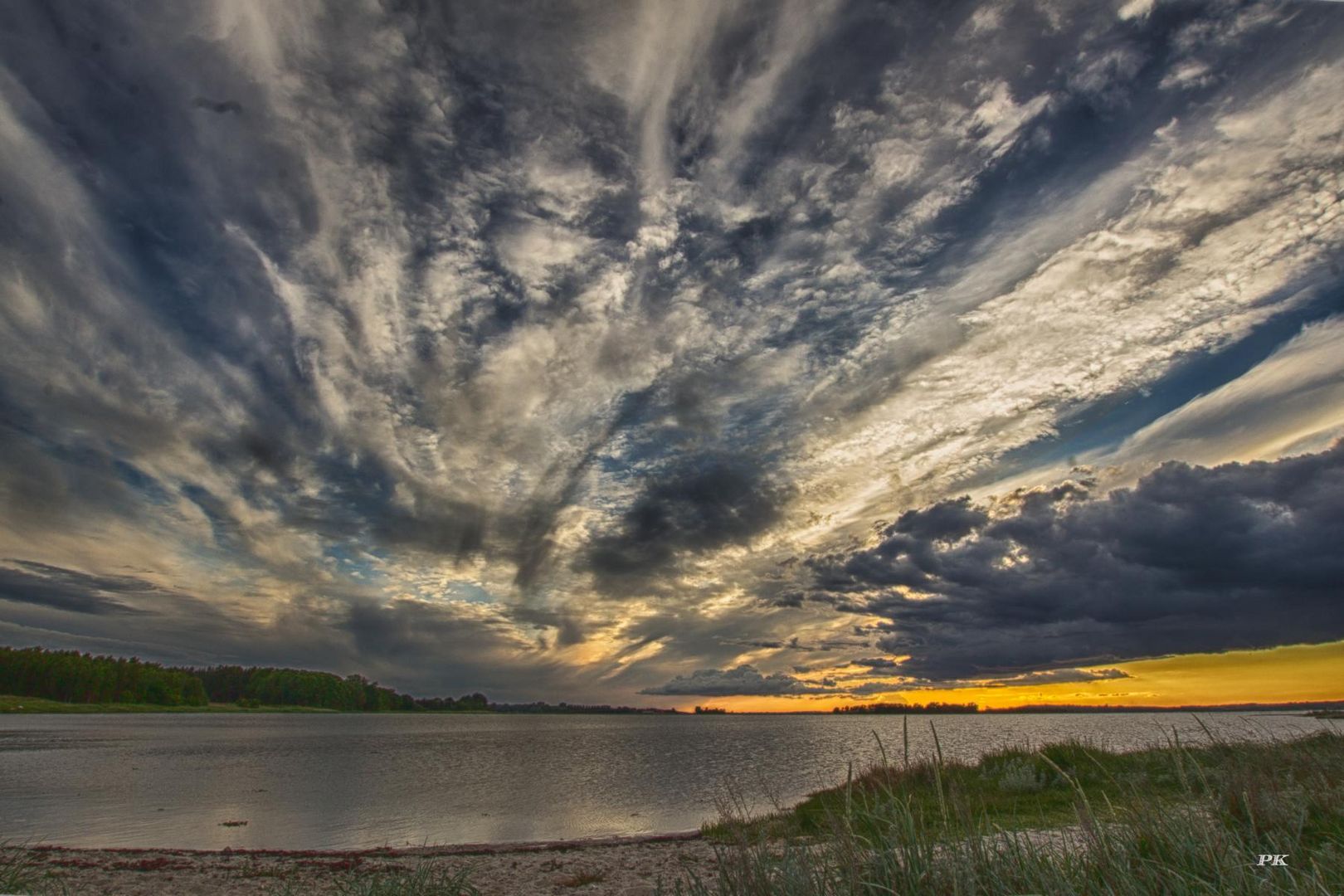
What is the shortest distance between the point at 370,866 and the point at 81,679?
209m

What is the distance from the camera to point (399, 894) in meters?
6.42

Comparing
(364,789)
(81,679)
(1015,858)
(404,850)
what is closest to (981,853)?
(1015,858)

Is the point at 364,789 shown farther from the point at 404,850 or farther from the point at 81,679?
the point at 81,679

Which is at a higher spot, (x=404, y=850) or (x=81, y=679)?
(x=81, y=679)

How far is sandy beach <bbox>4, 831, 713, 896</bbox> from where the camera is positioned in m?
18.9

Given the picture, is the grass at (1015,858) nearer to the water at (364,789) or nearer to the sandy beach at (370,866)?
the water at (364,789)

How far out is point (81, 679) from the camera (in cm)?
17188

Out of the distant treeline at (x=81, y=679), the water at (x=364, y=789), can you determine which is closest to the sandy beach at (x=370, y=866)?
the water at (x=364, y=789)

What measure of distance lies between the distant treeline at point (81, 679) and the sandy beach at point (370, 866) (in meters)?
195

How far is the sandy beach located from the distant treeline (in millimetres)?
195300

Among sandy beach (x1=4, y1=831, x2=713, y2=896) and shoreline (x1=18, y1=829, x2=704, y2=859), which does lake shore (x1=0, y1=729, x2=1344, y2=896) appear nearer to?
sandy beach (x1=4, y1=831, x2=713, y2=896)

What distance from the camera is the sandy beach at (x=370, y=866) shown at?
18.9m

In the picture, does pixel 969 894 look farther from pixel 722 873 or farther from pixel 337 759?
pixel 337 759

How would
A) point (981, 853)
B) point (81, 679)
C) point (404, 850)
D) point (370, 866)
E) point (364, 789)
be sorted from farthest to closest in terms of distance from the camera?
point (81, 679), point (364, 789), point (404, 850), point (370, 866), point (981, 853)
